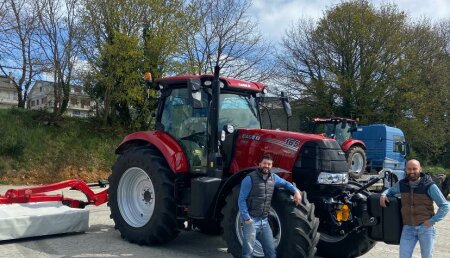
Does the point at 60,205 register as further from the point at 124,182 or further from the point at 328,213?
the point at 328,213

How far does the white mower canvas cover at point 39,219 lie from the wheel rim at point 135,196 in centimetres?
76

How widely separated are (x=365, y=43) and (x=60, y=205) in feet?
77.9

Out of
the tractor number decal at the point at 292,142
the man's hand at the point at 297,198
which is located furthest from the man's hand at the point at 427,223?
the tractor number decal at the point at 292,142

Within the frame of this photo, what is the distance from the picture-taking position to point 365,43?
2880 cm

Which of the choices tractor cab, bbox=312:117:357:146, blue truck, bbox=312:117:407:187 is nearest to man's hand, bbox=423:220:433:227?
blue truck, bbox=312:117:407:187

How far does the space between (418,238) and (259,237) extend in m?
1.72

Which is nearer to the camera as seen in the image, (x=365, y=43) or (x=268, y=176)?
(x=268, y=176)

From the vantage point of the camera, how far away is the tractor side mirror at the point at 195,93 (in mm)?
6941

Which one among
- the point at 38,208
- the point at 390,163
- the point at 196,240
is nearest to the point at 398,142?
the point at 390,163

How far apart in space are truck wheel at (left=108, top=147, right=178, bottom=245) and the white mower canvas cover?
66cm

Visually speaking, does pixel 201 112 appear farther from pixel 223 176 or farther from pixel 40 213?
pixel 40 213

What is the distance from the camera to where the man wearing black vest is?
568 cm

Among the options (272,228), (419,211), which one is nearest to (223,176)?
(272,228)

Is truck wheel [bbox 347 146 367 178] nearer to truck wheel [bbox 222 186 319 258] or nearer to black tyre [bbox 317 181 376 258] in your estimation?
black tyre [bbox 317 181 376 258]
